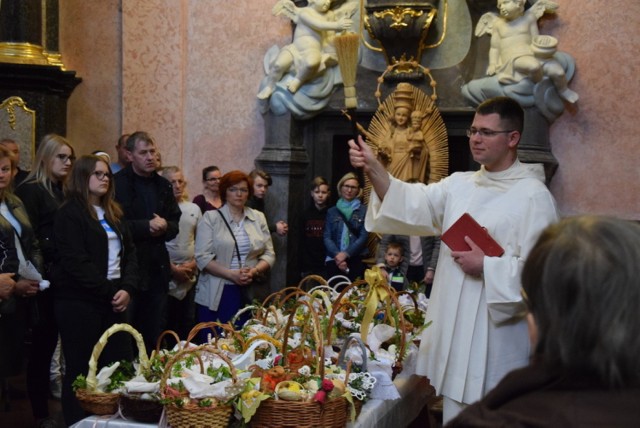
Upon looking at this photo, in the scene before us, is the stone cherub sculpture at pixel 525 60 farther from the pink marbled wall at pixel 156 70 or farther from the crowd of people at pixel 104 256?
the pink marbled wall at pixel 156 70

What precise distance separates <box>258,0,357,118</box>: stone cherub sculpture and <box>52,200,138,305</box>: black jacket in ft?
13.9

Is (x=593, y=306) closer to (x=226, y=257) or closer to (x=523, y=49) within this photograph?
(x=226, y=257)

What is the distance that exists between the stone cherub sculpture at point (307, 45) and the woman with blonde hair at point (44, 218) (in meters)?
3.65

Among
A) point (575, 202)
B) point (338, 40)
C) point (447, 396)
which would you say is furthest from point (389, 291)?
point (575, 202)

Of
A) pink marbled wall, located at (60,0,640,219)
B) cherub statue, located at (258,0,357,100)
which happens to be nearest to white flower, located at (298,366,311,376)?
cherub statue, located at (258,0,357,100)

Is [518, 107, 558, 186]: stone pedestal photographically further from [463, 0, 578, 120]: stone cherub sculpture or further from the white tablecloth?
the white tablecloth

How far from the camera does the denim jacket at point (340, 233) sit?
8.05 m

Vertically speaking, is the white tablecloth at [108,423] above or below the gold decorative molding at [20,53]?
below

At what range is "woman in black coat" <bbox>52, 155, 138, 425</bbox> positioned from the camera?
4.79 meters

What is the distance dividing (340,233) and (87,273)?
3.56m

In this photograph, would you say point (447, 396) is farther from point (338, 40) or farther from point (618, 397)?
point (618, 397)

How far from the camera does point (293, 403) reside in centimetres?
335

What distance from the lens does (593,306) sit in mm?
1546

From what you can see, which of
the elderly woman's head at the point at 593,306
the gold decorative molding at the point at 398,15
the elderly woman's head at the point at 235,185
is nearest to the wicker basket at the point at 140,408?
the elderly woman's head at the point at 593,306
